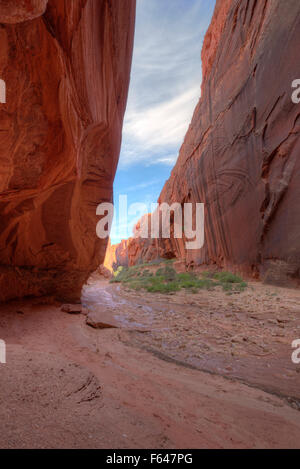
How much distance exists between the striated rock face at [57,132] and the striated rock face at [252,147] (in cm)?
675

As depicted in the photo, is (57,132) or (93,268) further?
(93,268)

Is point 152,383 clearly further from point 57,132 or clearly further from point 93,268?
point 93,268

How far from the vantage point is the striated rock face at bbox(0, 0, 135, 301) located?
2.78 m

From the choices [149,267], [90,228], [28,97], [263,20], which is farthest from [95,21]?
[149,267]

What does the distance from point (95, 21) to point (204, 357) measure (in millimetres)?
5765

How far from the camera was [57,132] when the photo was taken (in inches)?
145

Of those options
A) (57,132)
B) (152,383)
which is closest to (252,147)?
(57,132)

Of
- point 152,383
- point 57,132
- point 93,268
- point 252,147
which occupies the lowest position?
point 152,383

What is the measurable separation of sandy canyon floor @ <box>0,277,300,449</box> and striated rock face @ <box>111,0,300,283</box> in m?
5.35

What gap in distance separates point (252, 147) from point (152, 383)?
11446 millimetres

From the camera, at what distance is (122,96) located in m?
6.30

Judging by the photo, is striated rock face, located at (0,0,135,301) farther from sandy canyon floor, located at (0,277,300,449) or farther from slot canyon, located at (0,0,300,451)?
sandy canyon floor, located at (0,277,300,449)

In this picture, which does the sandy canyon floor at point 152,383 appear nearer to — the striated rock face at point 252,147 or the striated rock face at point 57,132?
the striated rock face at point 57,132

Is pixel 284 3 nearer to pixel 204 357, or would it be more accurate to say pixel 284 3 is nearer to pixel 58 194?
pixel 58 194
